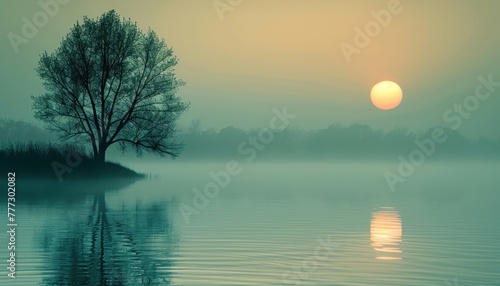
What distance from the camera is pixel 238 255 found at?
801 inches

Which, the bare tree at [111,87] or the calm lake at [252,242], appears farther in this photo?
the bare tree at [111,87]

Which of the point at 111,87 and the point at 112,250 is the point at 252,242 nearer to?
the point at 112,250

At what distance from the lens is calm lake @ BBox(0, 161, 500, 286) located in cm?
1719

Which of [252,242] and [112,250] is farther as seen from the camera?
[252,242]

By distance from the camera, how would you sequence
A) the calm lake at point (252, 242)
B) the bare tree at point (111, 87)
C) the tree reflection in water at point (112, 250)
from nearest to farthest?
the tree reflection in water at point (112, 250), the calm lake at point (252, 242), the bare tree at point (111, 87)

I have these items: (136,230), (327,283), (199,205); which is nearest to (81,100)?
(199,205)

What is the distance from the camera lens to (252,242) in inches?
909

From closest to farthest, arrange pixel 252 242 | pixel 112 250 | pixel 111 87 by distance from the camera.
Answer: pixel 112 250, pixel 252 242, pixel 111 87

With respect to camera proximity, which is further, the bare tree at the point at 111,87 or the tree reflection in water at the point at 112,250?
the bare tree at the point at 111,87

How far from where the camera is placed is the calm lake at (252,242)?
17188mm

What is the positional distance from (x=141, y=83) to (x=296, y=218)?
32643mm

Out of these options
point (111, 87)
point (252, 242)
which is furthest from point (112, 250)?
point (111, 87)

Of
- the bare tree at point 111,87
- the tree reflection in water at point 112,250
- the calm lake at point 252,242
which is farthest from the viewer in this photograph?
the bare tree at point 111,87

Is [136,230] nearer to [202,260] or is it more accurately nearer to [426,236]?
[202,260]
